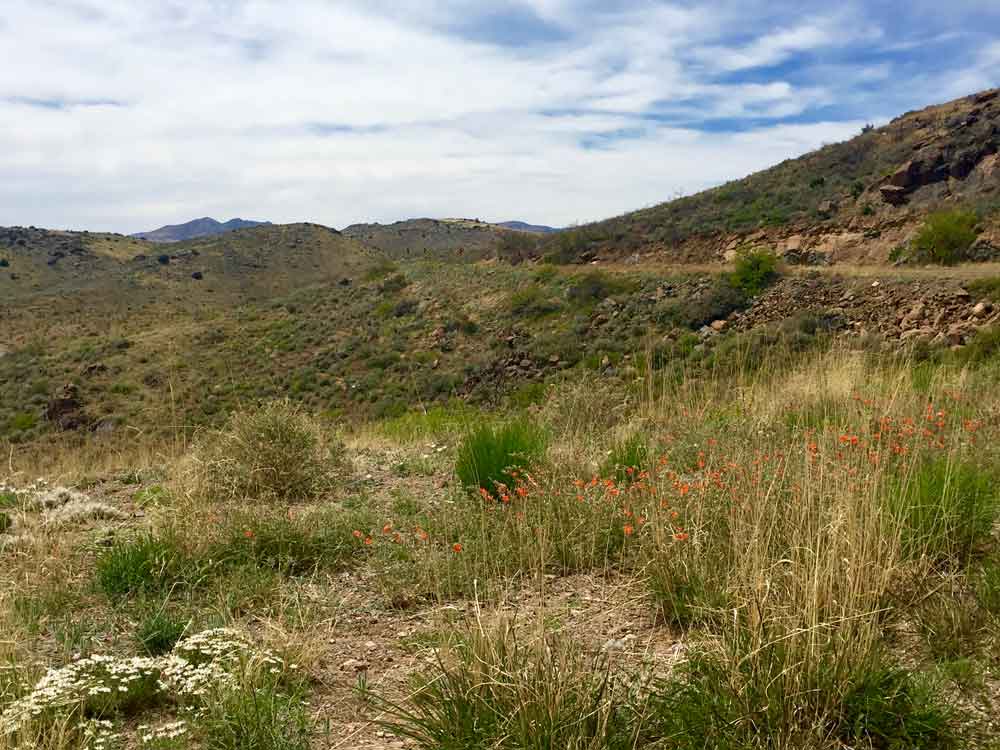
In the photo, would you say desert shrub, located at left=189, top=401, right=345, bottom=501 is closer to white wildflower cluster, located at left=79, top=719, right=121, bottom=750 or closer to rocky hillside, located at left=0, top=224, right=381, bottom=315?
white wildflower cluster, located at left=79, top=719, right=121, bottom=750

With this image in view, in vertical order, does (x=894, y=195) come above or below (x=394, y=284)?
above

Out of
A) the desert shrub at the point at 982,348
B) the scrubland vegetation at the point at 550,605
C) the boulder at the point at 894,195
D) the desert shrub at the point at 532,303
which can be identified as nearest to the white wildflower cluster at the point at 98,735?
the scrubland vegetation at the point at 550,605

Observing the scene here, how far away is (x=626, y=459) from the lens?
521cm

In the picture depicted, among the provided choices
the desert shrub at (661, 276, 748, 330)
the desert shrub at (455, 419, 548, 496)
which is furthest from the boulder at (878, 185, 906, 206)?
the desert shrub at (455, 419, 548, 496)

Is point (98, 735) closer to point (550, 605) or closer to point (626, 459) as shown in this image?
point (550, 605)

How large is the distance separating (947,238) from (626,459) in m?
19.0

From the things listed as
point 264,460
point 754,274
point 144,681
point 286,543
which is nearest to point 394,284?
point 754,274

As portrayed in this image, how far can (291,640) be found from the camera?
3.06 metres

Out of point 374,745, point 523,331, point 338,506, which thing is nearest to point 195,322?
point 523,331

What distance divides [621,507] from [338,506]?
2.40 metres

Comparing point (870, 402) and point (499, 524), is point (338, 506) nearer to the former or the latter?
point (499, 524)

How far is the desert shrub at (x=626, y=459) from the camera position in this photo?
16.4 ft

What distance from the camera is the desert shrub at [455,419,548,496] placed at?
4969 millimetres

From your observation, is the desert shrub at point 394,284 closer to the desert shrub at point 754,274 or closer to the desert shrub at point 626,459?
the desert shrub at point 754,274
